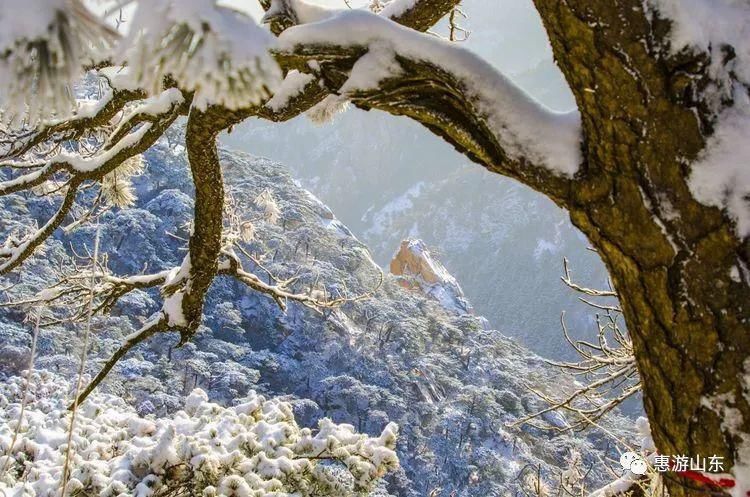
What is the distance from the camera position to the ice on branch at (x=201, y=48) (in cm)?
35

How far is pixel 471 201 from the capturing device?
133ft

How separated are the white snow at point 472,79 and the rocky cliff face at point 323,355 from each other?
425 inches

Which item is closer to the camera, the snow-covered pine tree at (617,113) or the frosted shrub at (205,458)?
the snow-covered pine tree at (617,113)

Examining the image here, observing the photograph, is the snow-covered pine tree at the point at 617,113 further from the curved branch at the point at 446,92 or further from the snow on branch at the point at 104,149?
the snow on branch at the point at 104,149

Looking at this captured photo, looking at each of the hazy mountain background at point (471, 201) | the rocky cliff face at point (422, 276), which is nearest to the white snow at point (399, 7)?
the rocky cliff face at point (422, 276)

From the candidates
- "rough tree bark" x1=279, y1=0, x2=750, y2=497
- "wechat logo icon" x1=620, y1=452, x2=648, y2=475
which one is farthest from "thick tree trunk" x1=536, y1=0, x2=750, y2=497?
"wechat logo icon" x1=620, y1=452, x2=648, y2=475

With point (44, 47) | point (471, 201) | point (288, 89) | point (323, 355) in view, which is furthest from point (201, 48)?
point (471, 201)

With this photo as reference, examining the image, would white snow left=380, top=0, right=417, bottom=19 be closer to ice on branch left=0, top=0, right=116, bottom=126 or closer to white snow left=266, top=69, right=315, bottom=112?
white snow left=266, top=69, right=315, bottom=112

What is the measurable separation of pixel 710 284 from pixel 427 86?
46 cm

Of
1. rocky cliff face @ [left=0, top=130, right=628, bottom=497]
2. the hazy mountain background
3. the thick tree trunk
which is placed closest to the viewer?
the thick tree trunk

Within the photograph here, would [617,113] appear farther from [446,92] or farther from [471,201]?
[471,201]

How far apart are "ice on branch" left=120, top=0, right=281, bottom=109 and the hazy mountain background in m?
31.3

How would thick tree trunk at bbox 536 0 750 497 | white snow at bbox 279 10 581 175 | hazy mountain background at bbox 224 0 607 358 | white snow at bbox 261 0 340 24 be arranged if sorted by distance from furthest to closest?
1. hazy mountain background at bbox 224 0 607 358
2. white snow at bbox 261 0 340 24
3. white snow at bbox 279 10 581 175
4. thick tree trunk at bbox 536 0 750 497

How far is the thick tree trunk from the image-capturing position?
562 mm
